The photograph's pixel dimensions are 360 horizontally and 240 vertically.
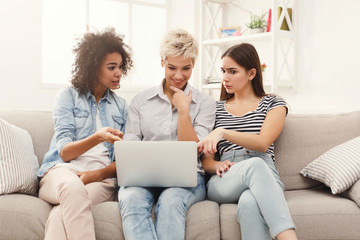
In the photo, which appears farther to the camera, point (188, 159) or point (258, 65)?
point (258, 65)

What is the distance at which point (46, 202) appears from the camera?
68.6 inches

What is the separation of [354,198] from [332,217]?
166 mm

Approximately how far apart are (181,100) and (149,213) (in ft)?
1.91

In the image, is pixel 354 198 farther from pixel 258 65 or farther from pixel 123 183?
pixel 123 183

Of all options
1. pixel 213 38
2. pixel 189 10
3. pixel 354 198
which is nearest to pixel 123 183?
pixel 354 198

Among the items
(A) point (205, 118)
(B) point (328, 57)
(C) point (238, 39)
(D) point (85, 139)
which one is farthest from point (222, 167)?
(C) point (238, 39)

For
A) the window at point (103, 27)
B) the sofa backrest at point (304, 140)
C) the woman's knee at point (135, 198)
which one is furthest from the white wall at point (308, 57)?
the woman's knee at point (135, 198)

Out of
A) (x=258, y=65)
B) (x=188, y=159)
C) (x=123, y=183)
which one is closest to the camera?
(x=188, y=159)

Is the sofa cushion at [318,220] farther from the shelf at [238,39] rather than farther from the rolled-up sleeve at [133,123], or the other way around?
the shelf at [238,39]

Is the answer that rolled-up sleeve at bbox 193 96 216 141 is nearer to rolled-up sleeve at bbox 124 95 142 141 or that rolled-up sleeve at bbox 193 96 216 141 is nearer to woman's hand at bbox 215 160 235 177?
woman's hand at bbox 215 160 235 177

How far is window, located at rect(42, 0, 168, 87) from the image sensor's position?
15.2 feet

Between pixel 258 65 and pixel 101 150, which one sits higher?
pixel 258 65

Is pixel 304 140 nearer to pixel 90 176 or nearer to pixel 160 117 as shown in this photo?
pixel 160 117

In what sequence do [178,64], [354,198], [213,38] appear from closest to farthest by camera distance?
[354,198] < [178,64] < [213,38]
